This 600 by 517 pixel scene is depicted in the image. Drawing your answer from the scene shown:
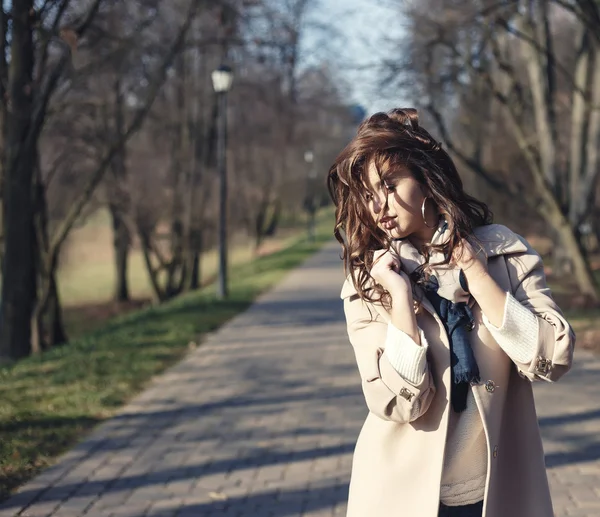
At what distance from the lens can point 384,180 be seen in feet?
7.06

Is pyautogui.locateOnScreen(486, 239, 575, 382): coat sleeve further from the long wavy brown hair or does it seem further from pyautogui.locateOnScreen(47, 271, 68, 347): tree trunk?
pyautogui.locateOnScreen(47, 271, 68, 347): tree trunk

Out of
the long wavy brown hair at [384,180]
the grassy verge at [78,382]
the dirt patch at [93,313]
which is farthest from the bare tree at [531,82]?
the dirt patch at [93,313]

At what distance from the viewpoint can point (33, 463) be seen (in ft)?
18.6

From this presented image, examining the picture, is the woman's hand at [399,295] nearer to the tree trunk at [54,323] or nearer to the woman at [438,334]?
the woman at [438,334]

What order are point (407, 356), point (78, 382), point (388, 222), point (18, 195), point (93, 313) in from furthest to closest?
point (93, 313)
point (18, 195)
point (78, 382)
point (388, 222)
point (407, 356)

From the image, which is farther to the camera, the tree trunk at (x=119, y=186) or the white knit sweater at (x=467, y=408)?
the tree trunk at (x=119, y=186)

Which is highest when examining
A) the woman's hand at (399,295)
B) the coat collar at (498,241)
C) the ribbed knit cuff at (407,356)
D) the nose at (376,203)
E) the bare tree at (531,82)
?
the bare tree at (531,82)

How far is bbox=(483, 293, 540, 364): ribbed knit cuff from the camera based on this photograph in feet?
6.72

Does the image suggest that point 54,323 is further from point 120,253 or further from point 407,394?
point 407,394

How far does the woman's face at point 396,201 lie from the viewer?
2.15 metres

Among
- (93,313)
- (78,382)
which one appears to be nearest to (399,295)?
(78,382)

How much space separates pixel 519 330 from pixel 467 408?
25 centimetres

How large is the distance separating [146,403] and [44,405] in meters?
0.86

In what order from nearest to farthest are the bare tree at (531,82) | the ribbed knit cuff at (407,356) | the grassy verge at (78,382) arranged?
1. the ribbed knit cuff at (407,356)
2. the grassy verge at (78,382)
3. the bare tree at (531,82)
